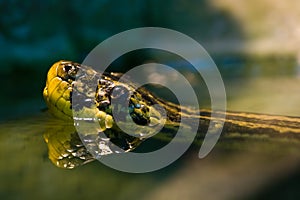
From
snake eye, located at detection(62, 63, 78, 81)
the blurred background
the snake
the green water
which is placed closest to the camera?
the green water

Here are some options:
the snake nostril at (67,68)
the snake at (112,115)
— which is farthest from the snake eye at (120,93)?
the snake nostril at (67,68)

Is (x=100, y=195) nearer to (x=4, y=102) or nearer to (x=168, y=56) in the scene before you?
(x=4, y=102)

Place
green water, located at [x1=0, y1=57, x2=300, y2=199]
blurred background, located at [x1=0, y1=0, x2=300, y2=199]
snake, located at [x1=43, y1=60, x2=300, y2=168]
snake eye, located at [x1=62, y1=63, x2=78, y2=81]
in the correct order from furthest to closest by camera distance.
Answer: blurred background, located at [x1=0, y1=0, x2=300, y2=199], snake eye, located at [x1=62, y1=63, x2=78, y2=81], snake, located at [x1=43, y1=60, x2=300, y2=168], green water, located at [x1=0, y1=57, x2=300, y2=199]

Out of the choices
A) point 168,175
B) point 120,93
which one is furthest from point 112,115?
point 168,175

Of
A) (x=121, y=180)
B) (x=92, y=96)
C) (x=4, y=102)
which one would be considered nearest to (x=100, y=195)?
(x=121, y=180)

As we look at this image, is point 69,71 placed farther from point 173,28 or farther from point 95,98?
point 173,28

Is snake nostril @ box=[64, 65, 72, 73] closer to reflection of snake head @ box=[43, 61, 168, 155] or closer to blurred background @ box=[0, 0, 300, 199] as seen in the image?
reflection of snake head @ box=[43, 61, 168, 155]

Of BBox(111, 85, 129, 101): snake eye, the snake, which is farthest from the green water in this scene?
BBox(111, 85, 129, 101): snake eye

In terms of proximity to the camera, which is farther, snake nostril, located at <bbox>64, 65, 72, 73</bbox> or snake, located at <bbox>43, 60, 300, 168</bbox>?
snake nostril, located at <bbox>64, 65, 72, 73</bbox>
